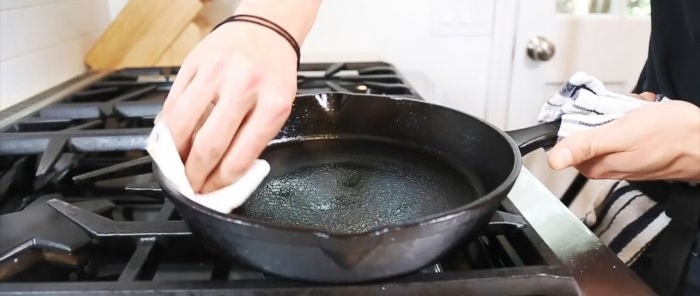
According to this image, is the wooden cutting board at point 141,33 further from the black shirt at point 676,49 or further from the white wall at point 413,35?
the black shirt at point 676,49

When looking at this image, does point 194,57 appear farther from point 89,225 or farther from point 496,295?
point 496,295

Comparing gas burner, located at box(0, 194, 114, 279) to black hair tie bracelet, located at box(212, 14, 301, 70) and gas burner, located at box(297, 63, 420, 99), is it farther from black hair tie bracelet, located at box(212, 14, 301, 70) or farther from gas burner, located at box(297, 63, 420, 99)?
gas burner, located at box(297, 63, 420, 99)

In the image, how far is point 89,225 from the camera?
43 cm

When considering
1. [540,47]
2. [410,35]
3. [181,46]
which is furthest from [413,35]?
[181,46]

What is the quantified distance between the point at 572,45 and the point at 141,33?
2.84 feet

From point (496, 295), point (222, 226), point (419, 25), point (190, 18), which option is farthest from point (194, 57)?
point (419, 25)

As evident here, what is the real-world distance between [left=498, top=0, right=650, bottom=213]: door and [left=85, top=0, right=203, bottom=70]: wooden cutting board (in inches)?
26.6

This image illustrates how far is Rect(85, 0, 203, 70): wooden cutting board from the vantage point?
1.02m

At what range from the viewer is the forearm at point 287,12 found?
48cm

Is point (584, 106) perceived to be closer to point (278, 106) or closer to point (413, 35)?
point (278, 106)

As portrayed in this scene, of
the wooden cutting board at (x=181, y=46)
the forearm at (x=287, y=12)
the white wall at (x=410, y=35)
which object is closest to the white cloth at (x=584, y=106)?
the forearm at (x=287, y=12)

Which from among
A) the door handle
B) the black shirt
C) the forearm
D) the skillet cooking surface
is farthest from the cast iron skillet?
the door handle

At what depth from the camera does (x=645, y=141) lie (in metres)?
0.49

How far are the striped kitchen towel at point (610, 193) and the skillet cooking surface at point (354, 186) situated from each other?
0.33 feet
